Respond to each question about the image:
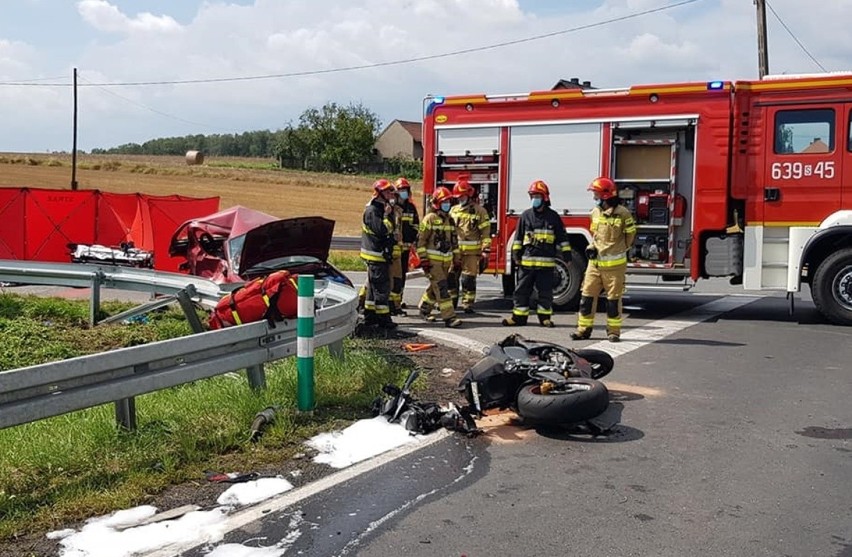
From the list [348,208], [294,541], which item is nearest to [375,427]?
[294,541]

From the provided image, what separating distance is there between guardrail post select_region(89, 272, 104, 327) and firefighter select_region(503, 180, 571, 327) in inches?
199

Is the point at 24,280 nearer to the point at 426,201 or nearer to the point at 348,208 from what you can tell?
the point at 426,201

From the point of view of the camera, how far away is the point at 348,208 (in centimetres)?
4616

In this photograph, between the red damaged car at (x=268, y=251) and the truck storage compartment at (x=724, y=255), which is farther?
the truck storage compartment at (x=724, y=255)

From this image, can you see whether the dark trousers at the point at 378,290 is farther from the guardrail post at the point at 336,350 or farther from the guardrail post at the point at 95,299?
the guardrail post at the point at 95,299

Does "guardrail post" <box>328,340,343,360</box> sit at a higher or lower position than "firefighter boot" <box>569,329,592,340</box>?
higher

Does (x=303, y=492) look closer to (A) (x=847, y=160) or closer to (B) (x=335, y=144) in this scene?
(A) (x=847, y=160)

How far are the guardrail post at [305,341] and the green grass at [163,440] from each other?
0.13 meters

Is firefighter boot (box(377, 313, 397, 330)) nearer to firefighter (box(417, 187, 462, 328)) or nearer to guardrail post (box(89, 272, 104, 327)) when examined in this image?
firefighter (box(417, 187, 462, 328))

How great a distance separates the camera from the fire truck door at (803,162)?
1071cm

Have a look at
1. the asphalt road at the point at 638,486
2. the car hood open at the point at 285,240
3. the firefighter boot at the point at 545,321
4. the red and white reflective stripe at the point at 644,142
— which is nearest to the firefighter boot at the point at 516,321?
the firefighter boot at the point at 545,321

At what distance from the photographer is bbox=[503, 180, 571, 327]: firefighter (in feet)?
35.3

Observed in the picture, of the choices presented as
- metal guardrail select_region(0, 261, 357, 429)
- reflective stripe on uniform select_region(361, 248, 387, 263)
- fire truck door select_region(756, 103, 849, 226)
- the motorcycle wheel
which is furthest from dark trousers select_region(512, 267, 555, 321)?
metal guardrail select_region(0, 261, 357, 429)

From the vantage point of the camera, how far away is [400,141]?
353ft
